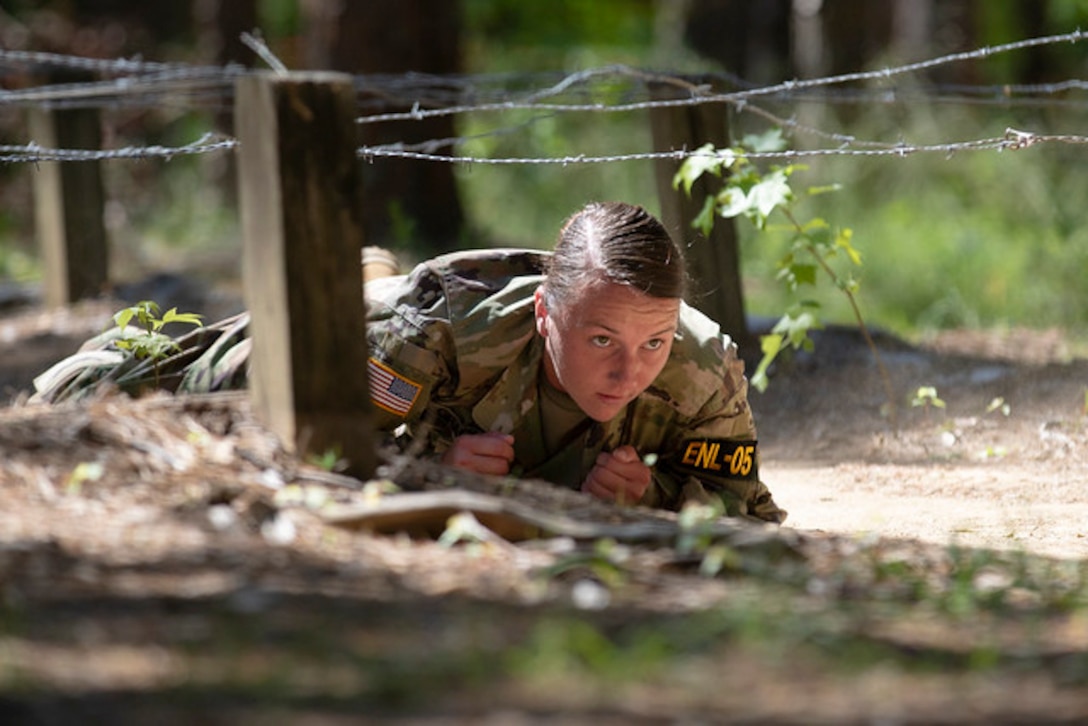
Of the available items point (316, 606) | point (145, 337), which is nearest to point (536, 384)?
point (145, 337)

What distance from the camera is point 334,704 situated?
175 cm

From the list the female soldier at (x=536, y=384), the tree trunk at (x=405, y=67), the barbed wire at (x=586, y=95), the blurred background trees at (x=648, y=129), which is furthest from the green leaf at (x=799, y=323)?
the tree trunk at (x=405, y=67)

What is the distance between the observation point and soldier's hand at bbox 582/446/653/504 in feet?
12.4

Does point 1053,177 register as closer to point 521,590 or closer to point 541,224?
point 541,224

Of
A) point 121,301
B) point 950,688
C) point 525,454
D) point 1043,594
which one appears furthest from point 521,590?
point 121,301

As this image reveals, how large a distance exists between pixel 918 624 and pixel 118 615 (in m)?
1.12

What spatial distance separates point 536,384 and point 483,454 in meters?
0.38

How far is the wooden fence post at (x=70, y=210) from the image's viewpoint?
22.9 feet

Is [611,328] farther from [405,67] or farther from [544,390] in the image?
[405,67]

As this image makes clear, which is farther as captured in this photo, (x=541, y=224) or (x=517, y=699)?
(x=541, y=224)

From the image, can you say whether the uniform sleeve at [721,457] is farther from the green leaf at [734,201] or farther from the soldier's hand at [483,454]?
the green leaf at [734,201]

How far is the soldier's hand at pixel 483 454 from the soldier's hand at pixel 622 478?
0.22m

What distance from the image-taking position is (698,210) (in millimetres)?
5523

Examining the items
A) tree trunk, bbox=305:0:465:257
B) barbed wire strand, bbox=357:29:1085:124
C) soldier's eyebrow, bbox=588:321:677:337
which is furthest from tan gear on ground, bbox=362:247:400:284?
tree trunk, bbox=305:0:465:257
